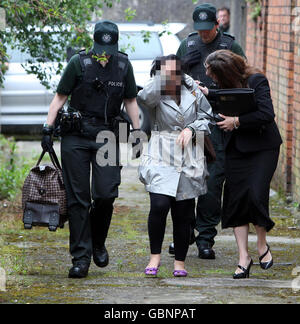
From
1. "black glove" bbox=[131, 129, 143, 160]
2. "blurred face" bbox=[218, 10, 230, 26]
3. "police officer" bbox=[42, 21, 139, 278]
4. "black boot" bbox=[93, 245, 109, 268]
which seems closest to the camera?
"police officer" bbox=[42, 21, 139, 278]

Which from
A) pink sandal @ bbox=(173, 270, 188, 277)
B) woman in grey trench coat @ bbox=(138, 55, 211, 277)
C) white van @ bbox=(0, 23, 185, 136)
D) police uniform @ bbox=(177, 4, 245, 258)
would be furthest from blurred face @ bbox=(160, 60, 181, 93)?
white van @ bbox=(0, 23, 185, 136)

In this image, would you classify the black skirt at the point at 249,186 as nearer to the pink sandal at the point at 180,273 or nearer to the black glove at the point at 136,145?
the pink sandal at the point at 180,273

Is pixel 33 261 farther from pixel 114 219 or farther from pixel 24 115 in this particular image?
pixel 24 115

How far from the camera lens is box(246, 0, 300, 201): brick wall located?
9.09 metres

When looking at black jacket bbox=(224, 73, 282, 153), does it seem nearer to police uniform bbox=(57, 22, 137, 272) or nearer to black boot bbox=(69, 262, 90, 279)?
police uniform bbox=(57, 22, 137, 272)

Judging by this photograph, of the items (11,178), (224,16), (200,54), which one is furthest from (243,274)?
(224,16)

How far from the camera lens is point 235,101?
5.98 meters

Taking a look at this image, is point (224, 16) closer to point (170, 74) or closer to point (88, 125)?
point (170, 74)

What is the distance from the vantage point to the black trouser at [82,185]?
609 cm

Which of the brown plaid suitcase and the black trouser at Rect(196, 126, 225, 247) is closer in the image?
the brown plaid suitcase

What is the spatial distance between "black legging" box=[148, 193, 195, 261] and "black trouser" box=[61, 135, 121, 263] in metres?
0.37

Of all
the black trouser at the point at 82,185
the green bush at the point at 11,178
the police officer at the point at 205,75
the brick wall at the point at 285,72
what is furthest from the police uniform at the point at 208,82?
the green bush at the point at 11,178

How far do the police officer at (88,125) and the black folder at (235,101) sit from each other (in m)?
0.73
